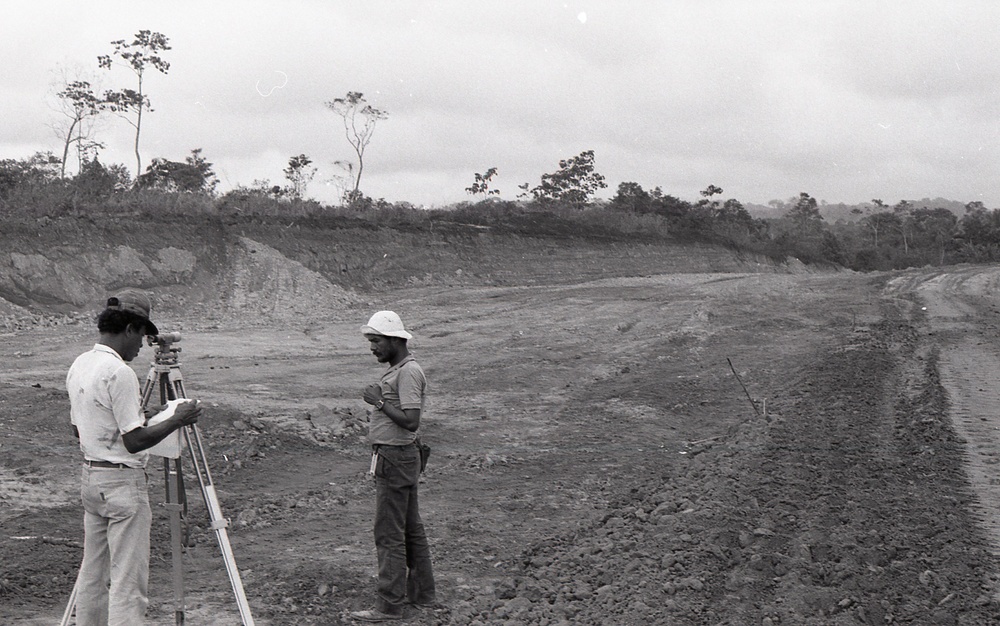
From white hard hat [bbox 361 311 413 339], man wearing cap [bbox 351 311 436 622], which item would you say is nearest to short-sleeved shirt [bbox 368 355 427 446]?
man wearing cap [bbox 351 311 436 622]

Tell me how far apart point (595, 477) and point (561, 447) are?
1.42 m

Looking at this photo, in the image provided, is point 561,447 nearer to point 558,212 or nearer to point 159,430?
point 159,430

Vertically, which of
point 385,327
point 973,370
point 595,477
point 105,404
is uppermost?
point 385,327

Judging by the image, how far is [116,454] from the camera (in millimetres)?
4172

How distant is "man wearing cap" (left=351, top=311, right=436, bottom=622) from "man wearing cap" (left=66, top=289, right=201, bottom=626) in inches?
53.1

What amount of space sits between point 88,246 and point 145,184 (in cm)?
886

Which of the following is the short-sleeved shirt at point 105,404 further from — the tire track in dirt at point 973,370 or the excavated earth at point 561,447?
the tire track in dirt at point 973,370

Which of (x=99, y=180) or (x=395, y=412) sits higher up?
(x=99, y=180)

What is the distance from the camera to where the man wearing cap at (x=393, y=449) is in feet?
17.3

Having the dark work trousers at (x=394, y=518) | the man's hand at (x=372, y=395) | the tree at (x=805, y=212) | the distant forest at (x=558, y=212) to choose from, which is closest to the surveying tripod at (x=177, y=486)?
the man's hand at (x=372, y=395)

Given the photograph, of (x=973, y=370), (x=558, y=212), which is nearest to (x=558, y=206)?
(x=558, y=212)

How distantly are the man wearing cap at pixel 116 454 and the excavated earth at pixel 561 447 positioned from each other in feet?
1.30

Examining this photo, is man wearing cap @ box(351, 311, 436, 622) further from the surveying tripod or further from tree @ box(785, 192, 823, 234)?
tree @ box(785, 192, 823, 234)

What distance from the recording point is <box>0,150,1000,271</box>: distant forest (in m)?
25.7
